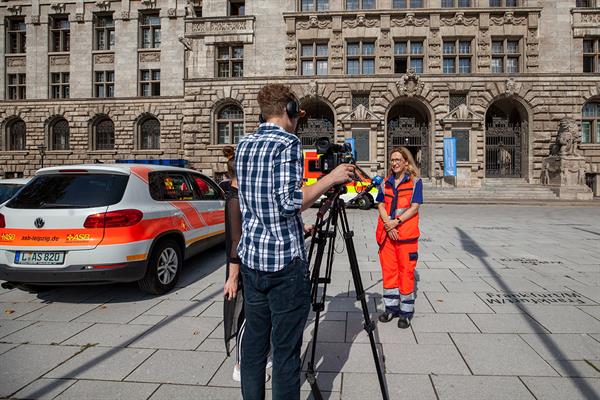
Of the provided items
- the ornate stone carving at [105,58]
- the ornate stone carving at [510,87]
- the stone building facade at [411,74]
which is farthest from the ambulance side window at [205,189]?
the ornate stone carving at [105,58]

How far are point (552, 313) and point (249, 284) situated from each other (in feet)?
13.0

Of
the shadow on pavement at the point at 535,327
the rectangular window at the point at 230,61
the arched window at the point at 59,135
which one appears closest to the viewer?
the shadow on pavement at the point at 535,327

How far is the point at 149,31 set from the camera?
26.9 meters

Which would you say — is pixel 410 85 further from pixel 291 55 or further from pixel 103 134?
pixel 103 134

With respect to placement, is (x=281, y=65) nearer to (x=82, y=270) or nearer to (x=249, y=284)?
(x=82, y=270)

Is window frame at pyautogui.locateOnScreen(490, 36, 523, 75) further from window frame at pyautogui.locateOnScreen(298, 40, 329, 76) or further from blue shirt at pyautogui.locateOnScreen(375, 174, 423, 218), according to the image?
blue shirt at pyautogui.locateOnScreen(375, 174, 423, 218)

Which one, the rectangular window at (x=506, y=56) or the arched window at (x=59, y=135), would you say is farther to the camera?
the arched window at (x=59, y=135)

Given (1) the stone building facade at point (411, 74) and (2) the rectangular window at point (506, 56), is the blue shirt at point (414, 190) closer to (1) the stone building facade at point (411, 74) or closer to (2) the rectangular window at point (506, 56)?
(1) the stone building facade at point (411, 74)

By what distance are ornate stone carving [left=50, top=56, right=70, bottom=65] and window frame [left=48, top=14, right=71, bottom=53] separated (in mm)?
554

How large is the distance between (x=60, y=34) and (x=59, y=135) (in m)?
8.24

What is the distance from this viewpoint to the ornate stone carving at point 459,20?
21828 millimetres

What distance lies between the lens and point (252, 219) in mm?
1876

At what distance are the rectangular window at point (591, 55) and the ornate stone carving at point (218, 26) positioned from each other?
2290 cm

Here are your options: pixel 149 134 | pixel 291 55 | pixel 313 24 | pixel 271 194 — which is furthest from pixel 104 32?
pixel 271 194
